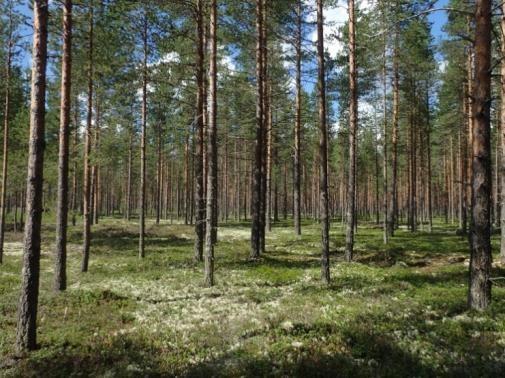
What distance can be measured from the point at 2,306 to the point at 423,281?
13.5 metres

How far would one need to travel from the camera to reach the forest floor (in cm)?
696

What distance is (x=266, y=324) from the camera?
29.2 feet

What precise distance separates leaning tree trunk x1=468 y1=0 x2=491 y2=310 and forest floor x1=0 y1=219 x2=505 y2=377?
792 millimetres

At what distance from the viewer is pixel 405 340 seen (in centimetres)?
777

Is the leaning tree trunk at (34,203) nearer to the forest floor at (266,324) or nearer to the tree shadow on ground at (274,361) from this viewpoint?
the forest floor at (266,324)

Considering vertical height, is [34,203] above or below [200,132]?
below

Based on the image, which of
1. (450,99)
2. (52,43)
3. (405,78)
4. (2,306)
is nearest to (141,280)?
(2,306)

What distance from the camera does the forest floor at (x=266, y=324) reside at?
22.8ft

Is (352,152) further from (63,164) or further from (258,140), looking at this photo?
(63,164)

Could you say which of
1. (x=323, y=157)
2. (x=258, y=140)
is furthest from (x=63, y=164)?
(x=258, y=140)

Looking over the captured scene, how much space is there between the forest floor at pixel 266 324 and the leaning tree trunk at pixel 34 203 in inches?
21.3

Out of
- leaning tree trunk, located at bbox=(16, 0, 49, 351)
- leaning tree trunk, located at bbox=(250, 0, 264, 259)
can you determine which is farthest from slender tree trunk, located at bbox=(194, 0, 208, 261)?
leaning tree trunk, located at bbox=(16, 0, 49, 351)

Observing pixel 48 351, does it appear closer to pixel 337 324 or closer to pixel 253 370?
pixel 253 370

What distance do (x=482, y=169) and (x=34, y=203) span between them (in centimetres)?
1003
